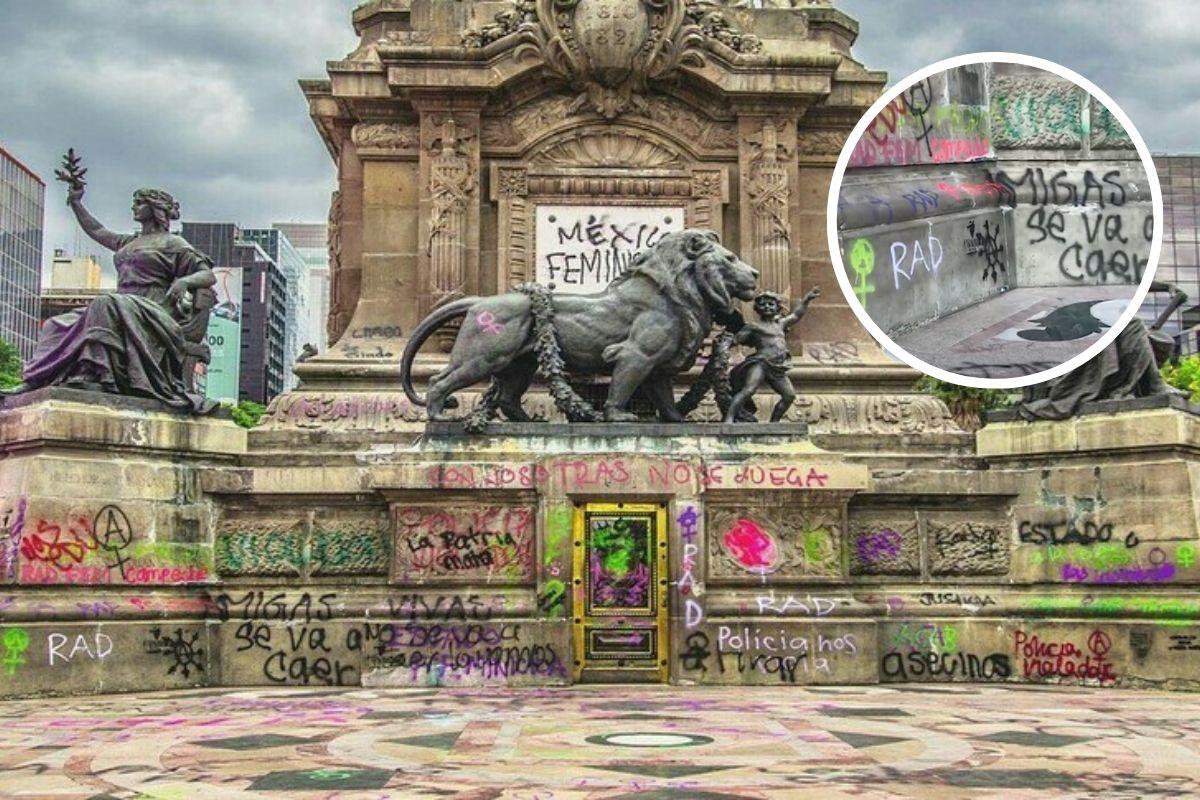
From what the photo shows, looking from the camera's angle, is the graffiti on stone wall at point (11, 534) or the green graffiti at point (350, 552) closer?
the graffiti on stone wall at point (11, 534)

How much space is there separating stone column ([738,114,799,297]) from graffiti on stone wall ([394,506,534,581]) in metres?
7.17

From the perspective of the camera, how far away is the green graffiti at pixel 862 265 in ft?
47.6

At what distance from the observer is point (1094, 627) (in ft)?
60.2

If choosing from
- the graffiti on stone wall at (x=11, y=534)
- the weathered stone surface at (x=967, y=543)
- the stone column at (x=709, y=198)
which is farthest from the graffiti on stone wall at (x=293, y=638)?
the stone column at (x=709, y=198)

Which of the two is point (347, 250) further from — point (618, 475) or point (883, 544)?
point (883, 544)

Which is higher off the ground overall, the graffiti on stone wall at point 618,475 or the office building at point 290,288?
the office building at point 290,288

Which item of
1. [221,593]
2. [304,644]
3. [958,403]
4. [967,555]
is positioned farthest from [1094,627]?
[958,403]

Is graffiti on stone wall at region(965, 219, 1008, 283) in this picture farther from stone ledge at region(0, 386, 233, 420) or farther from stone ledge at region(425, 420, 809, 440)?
stone ledge at region(0, 386, 233, 420)

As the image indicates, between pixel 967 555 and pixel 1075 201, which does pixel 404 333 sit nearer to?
pixel 967 555

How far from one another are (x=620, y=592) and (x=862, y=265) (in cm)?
541

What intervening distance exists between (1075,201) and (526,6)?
1258 centimetres

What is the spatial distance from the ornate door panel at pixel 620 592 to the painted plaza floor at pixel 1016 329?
513 centimetres

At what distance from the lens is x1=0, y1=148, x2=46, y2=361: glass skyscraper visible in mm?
127188

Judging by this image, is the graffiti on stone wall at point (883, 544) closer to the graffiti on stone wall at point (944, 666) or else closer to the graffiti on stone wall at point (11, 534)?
the graffiti on stone wall at point (944, 666)
